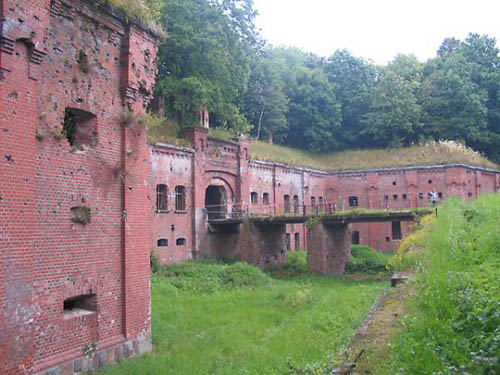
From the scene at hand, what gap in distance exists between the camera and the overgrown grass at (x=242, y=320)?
985 centimetres

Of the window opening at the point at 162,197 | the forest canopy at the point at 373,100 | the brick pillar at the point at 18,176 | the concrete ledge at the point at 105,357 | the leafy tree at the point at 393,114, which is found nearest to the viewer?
the brick pillar at the point at 18,176

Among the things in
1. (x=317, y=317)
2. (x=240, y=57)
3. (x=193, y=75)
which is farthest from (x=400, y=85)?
(x=317, y=317)

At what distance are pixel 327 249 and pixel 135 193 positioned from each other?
48.9 ft

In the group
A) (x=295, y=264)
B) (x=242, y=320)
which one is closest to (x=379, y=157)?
(x=295, y=264)

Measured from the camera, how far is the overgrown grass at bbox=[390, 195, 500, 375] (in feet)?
16.0

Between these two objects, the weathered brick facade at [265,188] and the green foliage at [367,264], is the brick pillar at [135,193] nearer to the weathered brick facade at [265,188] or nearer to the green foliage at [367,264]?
the weathered brick facade at [265,188]

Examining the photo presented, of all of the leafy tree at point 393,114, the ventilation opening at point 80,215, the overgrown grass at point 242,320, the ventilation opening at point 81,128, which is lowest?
the overgrown grass at point 242,320

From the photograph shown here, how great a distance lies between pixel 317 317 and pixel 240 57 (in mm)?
19315

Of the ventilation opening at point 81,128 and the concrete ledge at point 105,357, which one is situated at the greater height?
the ventilation opening at point 81,128

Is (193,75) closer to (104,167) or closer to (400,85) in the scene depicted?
(104,167)

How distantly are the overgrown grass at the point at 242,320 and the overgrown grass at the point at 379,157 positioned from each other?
12.4m

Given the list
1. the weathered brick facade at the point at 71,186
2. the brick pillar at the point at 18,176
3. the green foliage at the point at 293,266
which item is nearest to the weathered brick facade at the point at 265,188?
the green foliage at the point at 293,266

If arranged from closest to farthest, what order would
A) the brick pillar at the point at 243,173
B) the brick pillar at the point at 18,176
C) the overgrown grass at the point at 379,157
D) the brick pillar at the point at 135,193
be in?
the brick pillar at the point at 18,176
the brick pillar at the point at 135,193
the brick pillar at the point at 243,173
the overgrown grass at the point at 379,157

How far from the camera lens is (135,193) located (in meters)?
11.2
